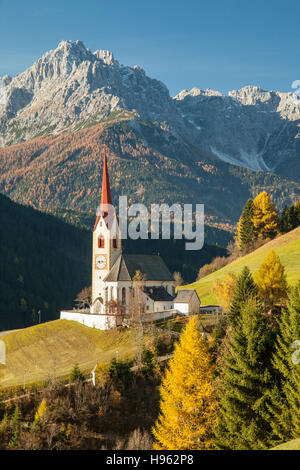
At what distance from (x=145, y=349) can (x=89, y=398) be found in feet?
35.3

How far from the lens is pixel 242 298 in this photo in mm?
70062

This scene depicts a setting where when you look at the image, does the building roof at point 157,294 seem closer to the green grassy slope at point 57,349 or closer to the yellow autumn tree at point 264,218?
the green grassy slope at point 57,349

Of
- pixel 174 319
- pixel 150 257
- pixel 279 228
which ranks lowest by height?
pixel 174 319

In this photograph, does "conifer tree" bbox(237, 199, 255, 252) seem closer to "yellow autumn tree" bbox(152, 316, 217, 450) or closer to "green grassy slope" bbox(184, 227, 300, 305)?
"green grassy slope" bbox(184, 227, 300, 305)

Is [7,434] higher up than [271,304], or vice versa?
[271,304]

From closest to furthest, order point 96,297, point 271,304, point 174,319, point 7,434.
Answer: point 7,434
point 271,304
point 174,319
point 96,297

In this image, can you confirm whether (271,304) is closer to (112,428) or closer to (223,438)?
(112,428)

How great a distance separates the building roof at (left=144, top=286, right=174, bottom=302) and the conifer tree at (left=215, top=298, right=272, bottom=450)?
159 feet

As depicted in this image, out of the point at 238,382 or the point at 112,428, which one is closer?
the point at 238,382

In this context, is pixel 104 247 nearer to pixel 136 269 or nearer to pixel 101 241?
pixel 101 241

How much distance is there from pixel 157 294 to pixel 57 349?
2161 cm

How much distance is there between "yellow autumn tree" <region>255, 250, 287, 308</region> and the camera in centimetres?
7844

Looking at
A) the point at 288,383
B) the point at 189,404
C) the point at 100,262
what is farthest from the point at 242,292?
the point at 100,262

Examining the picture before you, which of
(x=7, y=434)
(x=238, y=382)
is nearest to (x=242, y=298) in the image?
(x=238, y=382)
